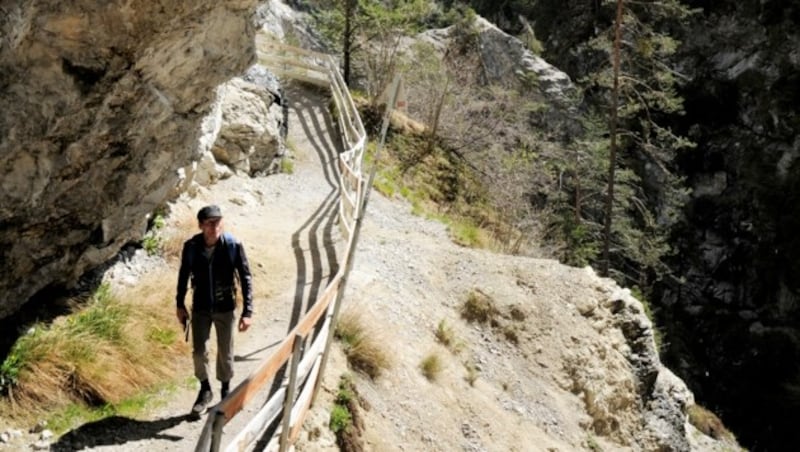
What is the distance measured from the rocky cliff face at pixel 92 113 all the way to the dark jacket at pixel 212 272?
1.44 m

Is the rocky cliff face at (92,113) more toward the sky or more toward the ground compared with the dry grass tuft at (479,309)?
more toward the sky

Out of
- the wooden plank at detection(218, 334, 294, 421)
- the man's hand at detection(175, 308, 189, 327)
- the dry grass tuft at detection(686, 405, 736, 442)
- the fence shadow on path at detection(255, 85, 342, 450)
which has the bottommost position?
the dry grass tuft at detection(686, 405, 736, 442)

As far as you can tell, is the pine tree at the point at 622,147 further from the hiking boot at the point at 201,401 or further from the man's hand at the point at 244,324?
the hiking boot at the point at 201,401

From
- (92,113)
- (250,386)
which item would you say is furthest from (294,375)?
(92,113)

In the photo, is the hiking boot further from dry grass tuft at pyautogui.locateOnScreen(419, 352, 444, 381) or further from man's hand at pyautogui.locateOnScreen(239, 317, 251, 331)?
dry grass tuft at pyautogui.locateOnScreen(419, 352, 444, 381)

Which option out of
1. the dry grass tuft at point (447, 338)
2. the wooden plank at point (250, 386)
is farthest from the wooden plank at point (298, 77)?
the wooden plank at point (250, 386)

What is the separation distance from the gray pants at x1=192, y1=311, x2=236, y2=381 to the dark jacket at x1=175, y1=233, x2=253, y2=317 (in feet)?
0.30

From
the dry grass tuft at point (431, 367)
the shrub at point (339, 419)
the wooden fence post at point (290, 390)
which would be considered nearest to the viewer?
the wooden fence post at point (290, 390)

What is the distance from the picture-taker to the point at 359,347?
8094mm

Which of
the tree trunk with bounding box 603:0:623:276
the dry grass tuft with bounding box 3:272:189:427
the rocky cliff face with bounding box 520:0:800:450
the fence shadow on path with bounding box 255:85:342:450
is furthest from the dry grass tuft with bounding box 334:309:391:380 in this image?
the rocky cliff face with bounding box 520:0:800:450

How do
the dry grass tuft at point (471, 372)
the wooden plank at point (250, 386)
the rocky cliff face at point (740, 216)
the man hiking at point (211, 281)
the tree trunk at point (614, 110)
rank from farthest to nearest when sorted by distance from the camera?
the rocky cliff face at point (740, 216) → the tree trunk at point (614, 110) → the dry grass tuft at point (471, 372) → the man hiking at point (211, 281) → the wooden plank at point (250, 386)

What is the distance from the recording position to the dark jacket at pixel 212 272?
5383 millimetres

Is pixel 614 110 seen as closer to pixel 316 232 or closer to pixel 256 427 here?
pixel 316 232

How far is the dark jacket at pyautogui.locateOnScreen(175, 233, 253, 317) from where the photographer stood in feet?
17.7
